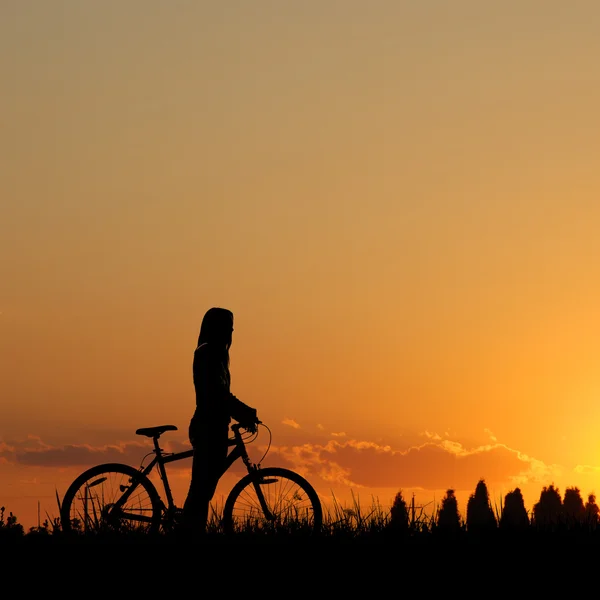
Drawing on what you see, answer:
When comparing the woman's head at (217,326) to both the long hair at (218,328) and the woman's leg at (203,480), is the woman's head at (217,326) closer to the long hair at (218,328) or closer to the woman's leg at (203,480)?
the long hair at (218,328)

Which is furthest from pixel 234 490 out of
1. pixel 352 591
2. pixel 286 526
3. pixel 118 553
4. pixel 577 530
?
pixel 577 530

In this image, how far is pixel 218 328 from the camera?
44.9 feet

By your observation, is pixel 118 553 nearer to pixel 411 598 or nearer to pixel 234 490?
pixel 234 490

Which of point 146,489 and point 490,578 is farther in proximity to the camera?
point 146,489

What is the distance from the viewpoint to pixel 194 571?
11461 millimetres

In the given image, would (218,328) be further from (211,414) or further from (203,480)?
(203,480)

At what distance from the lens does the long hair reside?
538 inches

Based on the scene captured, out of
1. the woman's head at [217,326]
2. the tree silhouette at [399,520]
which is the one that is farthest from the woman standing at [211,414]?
the tree silhouette at [399,520]

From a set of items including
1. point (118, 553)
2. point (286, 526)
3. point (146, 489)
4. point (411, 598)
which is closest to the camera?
point (411, 598)

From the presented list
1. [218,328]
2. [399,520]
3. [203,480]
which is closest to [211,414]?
[203,480]

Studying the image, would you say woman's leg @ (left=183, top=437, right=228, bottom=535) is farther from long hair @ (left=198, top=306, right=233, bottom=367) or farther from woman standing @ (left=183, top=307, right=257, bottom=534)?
long hair @ (left=198, top=306, right=233, bottom=367)

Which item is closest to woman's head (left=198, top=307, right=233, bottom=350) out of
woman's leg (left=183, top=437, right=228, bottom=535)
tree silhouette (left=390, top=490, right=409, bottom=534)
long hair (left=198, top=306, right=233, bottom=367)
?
long hair (left=198, top=306, right=233, bottom=367)

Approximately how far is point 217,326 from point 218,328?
1.1 inches

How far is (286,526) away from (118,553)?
2.08 metres
